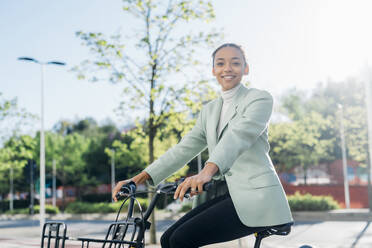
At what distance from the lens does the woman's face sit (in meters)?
2.60

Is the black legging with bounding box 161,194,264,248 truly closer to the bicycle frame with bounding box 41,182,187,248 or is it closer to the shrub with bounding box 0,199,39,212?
the bicycle frame with bounding box 41,182,187,248

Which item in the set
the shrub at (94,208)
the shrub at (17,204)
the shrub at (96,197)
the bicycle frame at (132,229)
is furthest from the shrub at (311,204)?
the shrub at (17,204)

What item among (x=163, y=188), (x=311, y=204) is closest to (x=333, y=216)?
(x=311, y=204)

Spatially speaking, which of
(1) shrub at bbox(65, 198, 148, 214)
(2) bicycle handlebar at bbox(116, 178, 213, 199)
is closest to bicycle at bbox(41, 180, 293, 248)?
(2) bicycle handlebar at bbox(116, 178, 213, 199)

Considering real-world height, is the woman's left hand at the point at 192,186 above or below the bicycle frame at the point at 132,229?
above

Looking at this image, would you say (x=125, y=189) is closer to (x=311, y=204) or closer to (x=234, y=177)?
(x=234, y=177)

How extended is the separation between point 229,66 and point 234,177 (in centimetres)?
61

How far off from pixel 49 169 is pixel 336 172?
25699mm

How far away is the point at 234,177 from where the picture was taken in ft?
7.82

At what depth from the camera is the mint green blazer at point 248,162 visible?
7.43ft

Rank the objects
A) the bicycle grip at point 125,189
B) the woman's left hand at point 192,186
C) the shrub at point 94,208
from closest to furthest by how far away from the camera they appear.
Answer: the woman's left hand at point 192,186 < the bicycle grip at point 125,189 < the shrub at point 94,208

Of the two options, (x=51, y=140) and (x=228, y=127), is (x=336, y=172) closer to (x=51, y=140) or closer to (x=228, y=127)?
(x=51, y=140)

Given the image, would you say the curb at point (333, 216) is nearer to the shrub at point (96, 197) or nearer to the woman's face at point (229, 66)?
the woman's face at point (229, 66)

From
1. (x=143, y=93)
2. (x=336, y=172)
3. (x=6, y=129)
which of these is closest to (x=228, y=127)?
(x=143, y=93)
